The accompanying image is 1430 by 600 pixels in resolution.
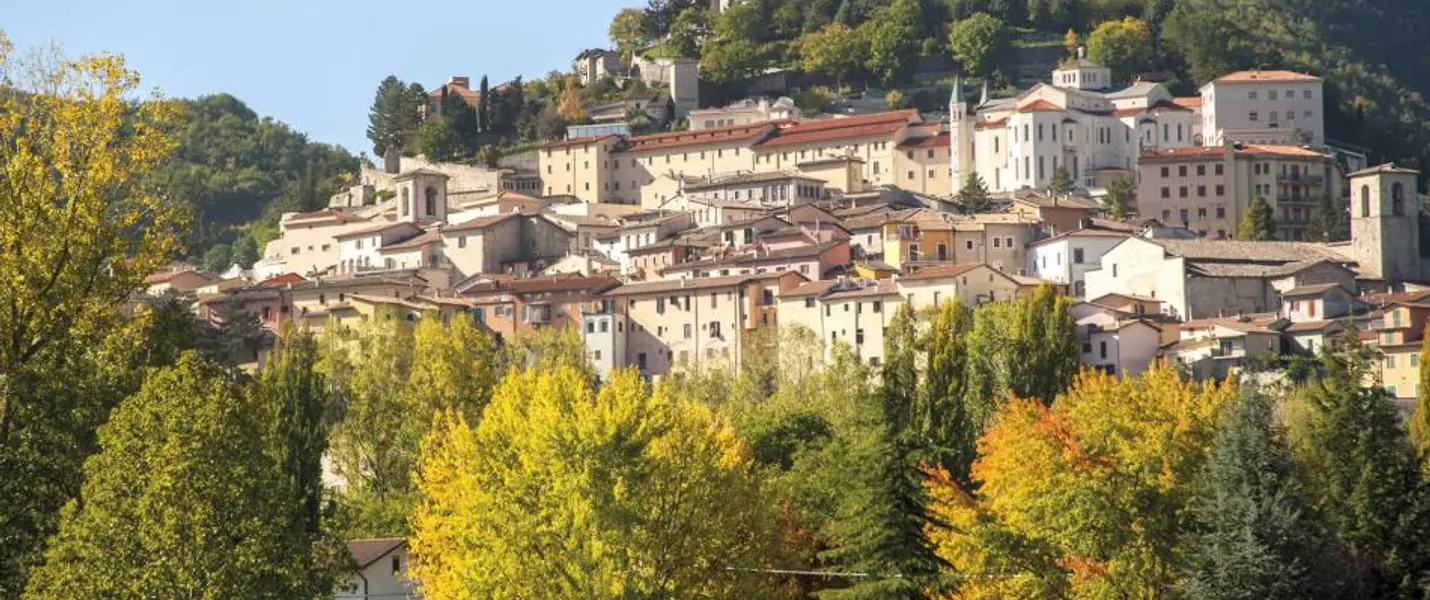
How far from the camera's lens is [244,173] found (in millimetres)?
157000

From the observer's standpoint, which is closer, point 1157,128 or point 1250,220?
point 1250,220

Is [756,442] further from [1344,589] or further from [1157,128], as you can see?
[1157,128]

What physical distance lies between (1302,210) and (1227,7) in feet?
149

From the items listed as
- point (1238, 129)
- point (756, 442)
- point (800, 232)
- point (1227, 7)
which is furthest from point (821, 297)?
point (1227, 7)

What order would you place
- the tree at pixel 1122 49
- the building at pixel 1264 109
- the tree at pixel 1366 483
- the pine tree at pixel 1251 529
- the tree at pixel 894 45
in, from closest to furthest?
the pine tree at pixel 1251 529
the tree at pixel 1366 483
the building at pixel 1264 109
the tree at pixel 1122 49
the tree at pixel 894 45

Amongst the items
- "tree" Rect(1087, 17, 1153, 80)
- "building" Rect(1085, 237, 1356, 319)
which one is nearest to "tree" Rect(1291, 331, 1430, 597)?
"building" Rect(1085, 237, 1356, 319)

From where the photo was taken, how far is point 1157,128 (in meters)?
116

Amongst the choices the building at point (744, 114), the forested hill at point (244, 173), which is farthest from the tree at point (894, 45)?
the forested hill at point (244, 173)

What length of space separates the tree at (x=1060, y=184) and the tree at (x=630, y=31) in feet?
150

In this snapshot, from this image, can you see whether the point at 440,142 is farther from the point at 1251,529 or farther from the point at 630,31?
the point at 1251,529

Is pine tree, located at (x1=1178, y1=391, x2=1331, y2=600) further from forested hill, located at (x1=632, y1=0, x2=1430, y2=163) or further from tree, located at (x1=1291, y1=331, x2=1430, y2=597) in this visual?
forested hill, located at (x1=632, y1=0, x2=1430, y2=163)

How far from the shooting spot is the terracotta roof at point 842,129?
4592 inches

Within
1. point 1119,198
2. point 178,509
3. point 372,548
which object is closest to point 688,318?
point 1119,198

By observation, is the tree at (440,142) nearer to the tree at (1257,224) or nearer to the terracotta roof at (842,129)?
the terracotta roof at (842,129)
